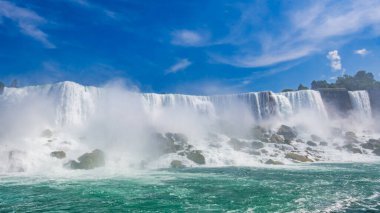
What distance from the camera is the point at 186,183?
60.3 feet

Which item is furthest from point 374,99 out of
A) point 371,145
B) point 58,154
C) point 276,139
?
point 58,154

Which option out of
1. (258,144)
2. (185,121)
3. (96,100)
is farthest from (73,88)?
(258,144)

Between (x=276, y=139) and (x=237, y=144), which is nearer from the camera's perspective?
(x=237, y=144)

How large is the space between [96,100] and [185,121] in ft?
35.6

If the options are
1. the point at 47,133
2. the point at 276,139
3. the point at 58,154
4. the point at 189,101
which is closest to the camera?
the point at 58,154

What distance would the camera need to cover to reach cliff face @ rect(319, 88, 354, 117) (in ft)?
171

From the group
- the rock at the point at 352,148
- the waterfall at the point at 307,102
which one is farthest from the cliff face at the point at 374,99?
the rock at the point at 352,148

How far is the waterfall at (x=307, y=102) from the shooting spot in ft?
166

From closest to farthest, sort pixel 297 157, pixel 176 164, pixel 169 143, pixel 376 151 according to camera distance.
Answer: pixel 176 164, pixel 297 157, pixel 169 143, pixel 376 151

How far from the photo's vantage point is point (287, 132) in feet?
144

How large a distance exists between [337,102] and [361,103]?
137 inches

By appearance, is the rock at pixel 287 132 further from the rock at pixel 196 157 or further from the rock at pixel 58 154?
the rock at pixel 58 154

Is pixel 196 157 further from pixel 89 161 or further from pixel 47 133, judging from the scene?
pixel 47 133

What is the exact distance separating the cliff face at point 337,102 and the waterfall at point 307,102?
129 centimetres
